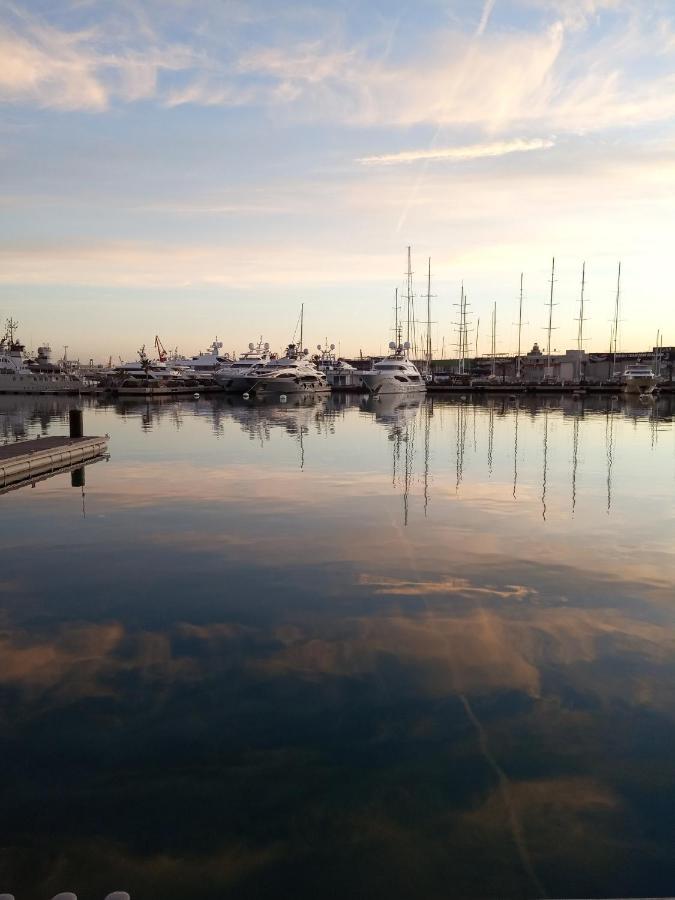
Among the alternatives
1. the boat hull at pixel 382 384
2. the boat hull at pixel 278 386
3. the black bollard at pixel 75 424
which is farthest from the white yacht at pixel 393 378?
the black bollard at pixel 75 424

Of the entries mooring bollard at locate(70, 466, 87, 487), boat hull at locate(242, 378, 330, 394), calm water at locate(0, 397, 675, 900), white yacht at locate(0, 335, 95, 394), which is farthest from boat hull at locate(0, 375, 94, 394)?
calm water at locate(0, 397, 675, 900)

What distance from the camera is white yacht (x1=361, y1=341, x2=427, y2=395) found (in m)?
89.1

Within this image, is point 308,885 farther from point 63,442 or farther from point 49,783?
point 63,442

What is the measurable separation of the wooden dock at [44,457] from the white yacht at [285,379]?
199ft

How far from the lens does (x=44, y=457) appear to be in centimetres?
2478

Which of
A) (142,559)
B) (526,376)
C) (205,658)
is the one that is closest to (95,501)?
(142,559)

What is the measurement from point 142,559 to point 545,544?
832 cm

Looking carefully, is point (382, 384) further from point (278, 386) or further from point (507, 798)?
point (507, 798)

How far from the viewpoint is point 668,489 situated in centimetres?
2142

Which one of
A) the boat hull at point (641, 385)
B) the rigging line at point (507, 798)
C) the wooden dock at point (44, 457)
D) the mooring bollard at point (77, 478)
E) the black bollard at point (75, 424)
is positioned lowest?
the rigging line at point (507, 798)

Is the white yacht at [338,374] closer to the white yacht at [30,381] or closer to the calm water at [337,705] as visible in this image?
the white yacht at [30,381]

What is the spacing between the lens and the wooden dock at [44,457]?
22.3 m

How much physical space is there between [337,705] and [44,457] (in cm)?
2045

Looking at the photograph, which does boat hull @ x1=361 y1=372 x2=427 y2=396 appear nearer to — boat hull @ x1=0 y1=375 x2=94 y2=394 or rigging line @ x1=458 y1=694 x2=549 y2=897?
boat hull @ x1=0 y1=375 x2=94 y2=394
